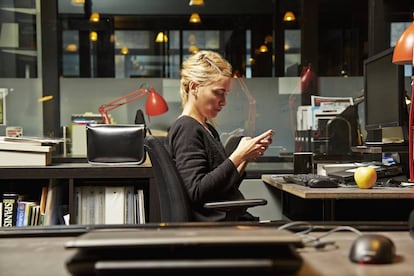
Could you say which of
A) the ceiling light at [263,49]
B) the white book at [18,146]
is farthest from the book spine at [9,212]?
the ceiling light at [263,49]

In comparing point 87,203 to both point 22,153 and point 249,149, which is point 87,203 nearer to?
point 22,153

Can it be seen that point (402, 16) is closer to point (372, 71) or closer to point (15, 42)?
point (372, 71)

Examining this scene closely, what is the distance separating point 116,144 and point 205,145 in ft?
2.60

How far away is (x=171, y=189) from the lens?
2029 millimetres

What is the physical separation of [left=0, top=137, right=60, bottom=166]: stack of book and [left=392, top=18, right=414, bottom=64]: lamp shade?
1741 millimetres

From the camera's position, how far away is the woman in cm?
207

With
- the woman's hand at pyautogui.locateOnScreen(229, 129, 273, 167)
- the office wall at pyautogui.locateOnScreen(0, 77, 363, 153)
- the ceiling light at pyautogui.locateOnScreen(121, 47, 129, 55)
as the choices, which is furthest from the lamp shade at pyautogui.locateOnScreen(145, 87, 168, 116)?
the woman's hand at pyautogui.locateOnScreen(229, 129, 273, 167)

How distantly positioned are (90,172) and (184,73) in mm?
783

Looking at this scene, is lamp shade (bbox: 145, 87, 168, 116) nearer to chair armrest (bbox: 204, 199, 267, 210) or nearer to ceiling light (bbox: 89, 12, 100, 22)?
ceiling light (bbox: 89, 12, 100, 22)

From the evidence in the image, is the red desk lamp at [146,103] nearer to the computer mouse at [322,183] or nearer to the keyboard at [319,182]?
the keyboard at [319,182]

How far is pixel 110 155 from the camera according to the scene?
2.82 m

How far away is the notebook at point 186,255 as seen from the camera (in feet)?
2.19

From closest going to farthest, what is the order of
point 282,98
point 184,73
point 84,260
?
1. point 84,260
2. point 184,73
3. point 282,98

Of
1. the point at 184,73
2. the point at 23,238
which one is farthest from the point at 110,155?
the point at 23,238
